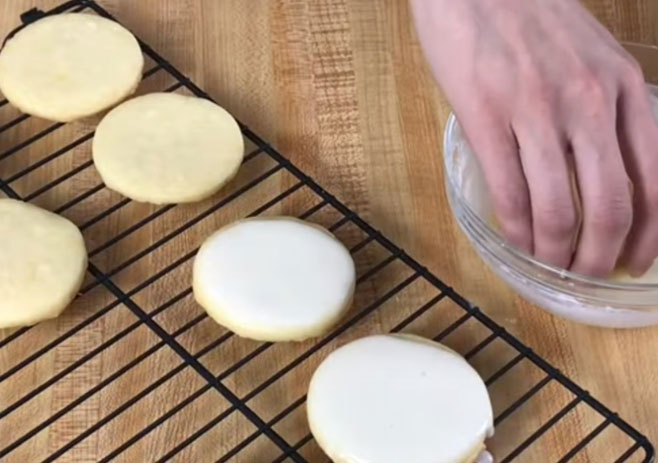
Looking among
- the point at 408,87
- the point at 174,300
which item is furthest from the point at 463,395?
the point at 408,87

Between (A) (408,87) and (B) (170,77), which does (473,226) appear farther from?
(B) (170,77)

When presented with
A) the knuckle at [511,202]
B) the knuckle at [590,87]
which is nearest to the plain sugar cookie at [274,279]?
the knuckle at [511,202]

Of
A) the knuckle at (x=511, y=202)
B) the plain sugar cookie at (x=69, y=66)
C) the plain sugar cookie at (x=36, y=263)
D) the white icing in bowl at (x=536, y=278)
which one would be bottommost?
the plain sugar cookie at (x=36, y=263)

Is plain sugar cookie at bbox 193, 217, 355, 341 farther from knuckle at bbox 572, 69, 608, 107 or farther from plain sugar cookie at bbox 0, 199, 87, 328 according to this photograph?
knuckle at bbox 572, 69, 608, 107

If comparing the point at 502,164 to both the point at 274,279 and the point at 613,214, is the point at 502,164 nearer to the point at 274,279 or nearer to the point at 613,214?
the point at 613,214

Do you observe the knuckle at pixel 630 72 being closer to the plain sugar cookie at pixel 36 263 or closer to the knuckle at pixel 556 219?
the knuckle at pixel 556 219

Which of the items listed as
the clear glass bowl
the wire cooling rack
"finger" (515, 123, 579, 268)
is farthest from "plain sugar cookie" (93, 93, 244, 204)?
"finger" (515, 123, 579, 268)
